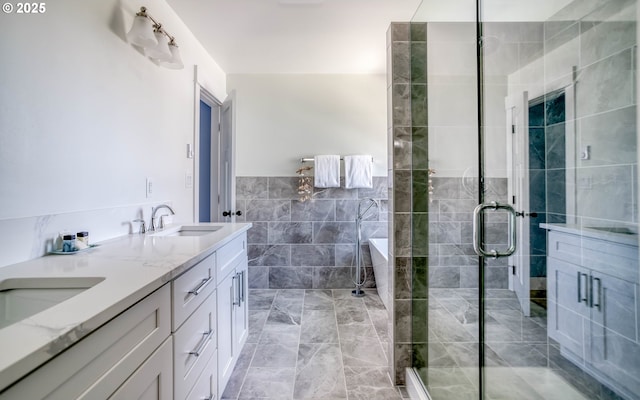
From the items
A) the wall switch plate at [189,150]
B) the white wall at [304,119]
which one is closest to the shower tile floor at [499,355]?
the white wall at [304,119]

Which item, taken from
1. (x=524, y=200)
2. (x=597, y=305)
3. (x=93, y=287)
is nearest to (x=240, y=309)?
(x=93, y=287)

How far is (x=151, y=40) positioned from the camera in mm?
1530

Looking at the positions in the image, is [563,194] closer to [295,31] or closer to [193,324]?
[193,324]

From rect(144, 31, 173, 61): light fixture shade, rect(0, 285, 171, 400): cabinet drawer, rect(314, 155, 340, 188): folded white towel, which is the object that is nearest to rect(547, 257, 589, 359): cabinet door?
rect(0, 285, 171, 400): cabinet drawer

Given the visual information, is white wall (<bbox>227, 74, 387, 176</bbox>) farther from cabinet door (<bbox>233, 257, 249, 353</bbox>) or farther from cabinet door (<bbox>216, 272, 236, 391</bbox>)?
cabinet door (<bbox>216, 272, 236, 391</bbox>)

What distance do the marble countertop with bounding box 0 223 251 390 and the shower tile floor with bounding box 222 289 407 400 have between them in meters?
0.95

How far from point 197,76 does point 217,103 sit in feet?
1.77

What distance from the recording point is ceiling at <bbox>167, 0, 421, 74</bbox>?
2.03 metres

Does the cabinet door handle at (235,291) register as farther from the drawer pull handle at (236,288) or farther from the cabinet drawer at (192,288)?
A: the cabinet drawer at (192,288)

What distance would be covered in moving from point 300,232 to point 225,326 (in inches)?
68.6

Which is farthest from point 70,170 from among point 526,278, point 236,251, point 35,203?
point 526,278

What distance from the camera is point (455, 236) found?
153cm

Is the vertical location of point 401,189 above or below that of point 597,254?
above

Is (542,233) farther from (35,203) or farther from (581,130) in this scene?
(35,203)
